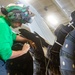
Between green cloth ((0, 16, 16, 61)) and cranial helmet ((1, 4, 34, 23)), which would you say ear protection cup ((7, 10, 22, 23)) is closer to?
cranial helmet ((1, 4, 34, 23))

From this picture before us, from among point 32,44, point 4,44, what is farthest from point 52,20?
point 4,44

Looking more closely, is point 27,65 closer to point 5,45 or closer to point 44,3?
point 5,45

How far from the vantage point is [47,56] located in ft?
5.94

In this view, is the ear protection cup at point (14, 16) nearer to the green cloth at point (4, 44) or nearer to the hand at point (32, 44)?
the green cloth at point (4, 44)

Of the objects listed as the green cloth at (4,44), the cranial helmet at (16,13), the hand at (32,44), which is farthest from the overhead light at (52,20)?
the green cloth at (4,44)

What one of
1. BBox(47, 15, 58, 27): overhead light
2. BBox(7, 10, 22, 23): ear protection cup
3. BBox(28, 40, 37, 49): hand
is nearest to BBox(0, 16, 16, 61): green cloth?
BBox(7, 10, 22, 23): ear protection cup

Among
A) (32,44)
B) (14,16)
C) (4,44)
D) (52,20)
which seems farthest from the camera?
(52,20)

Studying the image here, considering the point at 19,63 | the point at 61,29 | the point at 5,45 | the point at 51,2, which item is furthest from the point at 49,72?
the point at 51,2

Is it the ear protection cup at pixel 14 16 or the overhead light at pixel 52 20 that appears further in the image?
the overhead light at pixel 52 20

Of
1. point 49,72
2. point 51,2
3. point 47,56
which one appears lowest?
point 49,72

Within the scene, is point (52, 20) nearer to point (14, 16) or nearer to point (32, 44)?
point (32, 44)

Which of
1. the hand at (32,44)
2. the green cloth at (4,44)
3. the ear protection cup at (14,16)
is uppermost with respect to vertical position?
the ear protection cup at (14,16)

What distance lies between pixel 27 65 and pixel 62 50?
32cm

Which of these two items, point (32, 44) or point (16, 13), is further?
point (32, 44)
